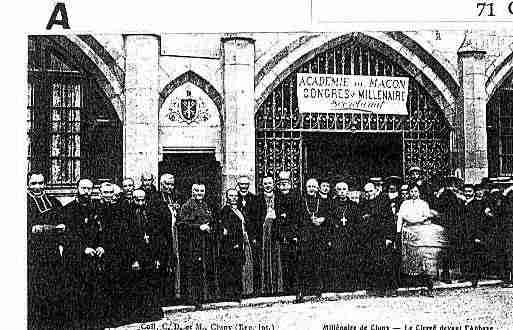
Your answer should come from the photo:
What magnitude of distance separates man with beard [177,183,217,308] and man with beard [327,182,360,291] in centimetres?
88

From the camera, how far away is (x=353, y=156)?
5.36 metres

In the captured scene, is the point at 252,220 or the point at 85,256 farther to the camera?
the point at 252,220

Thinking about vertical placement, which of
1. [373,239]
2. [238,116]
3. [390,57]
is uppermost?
[390,57]

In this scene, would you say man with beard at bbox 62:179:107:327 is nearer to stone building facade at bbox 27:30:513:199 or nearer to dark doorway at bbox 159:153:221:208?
stone building facade at bbox 27:30:513:199

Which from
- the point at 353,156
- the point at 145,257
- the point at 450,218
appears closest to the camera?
the point at 145,257

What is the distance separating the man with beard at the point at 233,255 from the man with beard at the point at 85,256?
0.85 m

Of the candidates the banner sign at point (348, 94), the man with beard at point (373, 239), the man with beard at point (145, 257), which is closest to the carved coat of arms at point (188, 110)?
the man with beard at point (145, 257)

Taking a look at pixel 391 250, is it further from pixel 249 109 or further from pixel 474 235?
pixel 249 109

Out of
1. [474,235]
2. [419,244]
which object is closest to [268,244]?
[419,244]

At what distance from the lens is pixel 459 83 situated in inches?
215

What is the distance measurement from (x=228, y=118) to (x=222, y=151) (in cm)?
24

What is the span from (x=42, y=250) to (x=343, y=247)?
216cm

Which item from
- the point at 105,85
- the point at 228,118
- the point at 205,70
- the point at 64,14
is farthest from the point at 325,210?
the point at 64,14

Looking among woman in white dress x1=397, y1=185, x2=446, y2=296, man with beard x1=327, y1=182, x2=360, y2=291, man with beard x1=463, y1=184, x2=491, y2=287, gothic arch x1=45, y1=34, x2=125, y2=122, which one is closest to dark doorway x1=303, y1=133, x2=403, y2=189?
man with beard x1=327, y1=182, x2=360, y2=291
